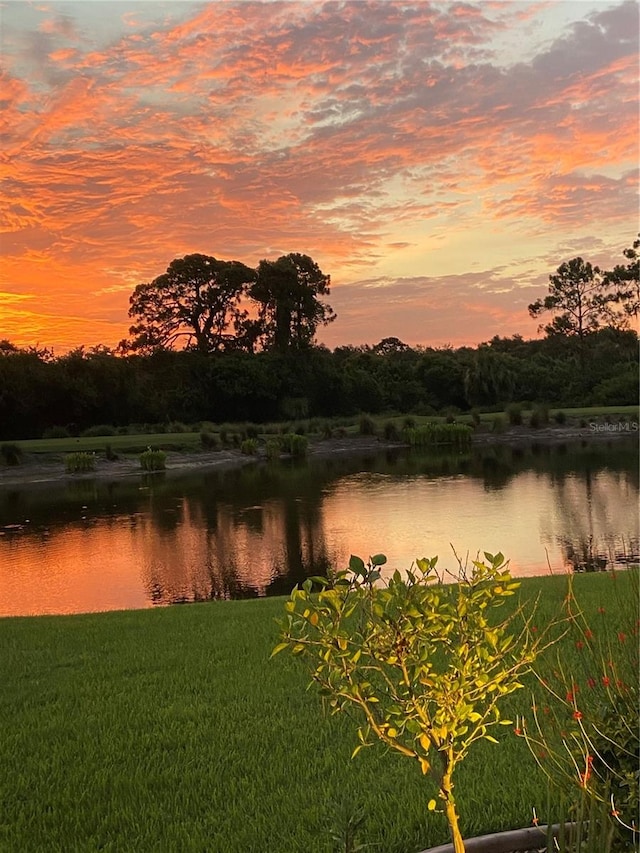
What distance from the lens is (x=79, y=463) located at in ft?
84.2

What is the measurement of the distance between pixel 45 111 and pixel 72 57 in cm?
285

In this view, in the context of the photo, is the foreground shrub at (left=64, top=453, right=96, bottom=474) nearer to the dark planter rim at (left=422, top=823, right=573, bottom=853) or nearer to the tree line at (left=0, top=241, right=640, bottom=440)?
the tree line at (left=0, top=241, right=640, bottom=440)

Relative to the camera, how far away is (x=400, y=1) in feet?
18.0

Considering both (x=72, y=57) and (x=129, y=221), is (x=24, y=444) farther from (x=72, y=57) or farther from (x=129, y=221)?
(x=72, y=57)

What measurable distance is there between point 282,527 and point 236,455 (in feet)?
55.2

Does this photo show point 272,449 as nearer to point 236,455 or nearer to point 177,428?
point 236,455

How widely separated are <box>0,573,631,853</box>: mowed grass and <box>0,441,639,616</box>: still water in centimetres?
306

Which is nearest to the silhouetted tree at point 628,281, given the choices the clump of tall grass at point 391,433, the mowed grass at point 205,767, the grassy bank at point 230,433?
the grassy bank at point 230,433

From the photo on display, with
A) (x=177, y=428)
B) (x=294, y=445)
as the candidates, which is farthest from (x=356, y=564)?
(x=177, y=428)

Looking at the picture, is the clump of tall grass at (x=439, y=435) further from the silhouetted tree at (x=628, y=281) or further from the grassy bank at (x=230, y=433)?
the silhouetted tree at (x=628, y=281)

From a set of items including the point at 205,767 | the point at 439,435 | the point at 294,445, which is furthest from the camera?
the point at 439,435

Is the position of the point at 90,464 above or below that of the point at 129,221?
below

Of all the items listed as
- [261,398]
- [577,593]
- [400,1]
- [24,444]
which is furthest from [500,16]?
[261,398]

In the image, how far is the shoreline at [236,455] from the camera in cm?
2536
